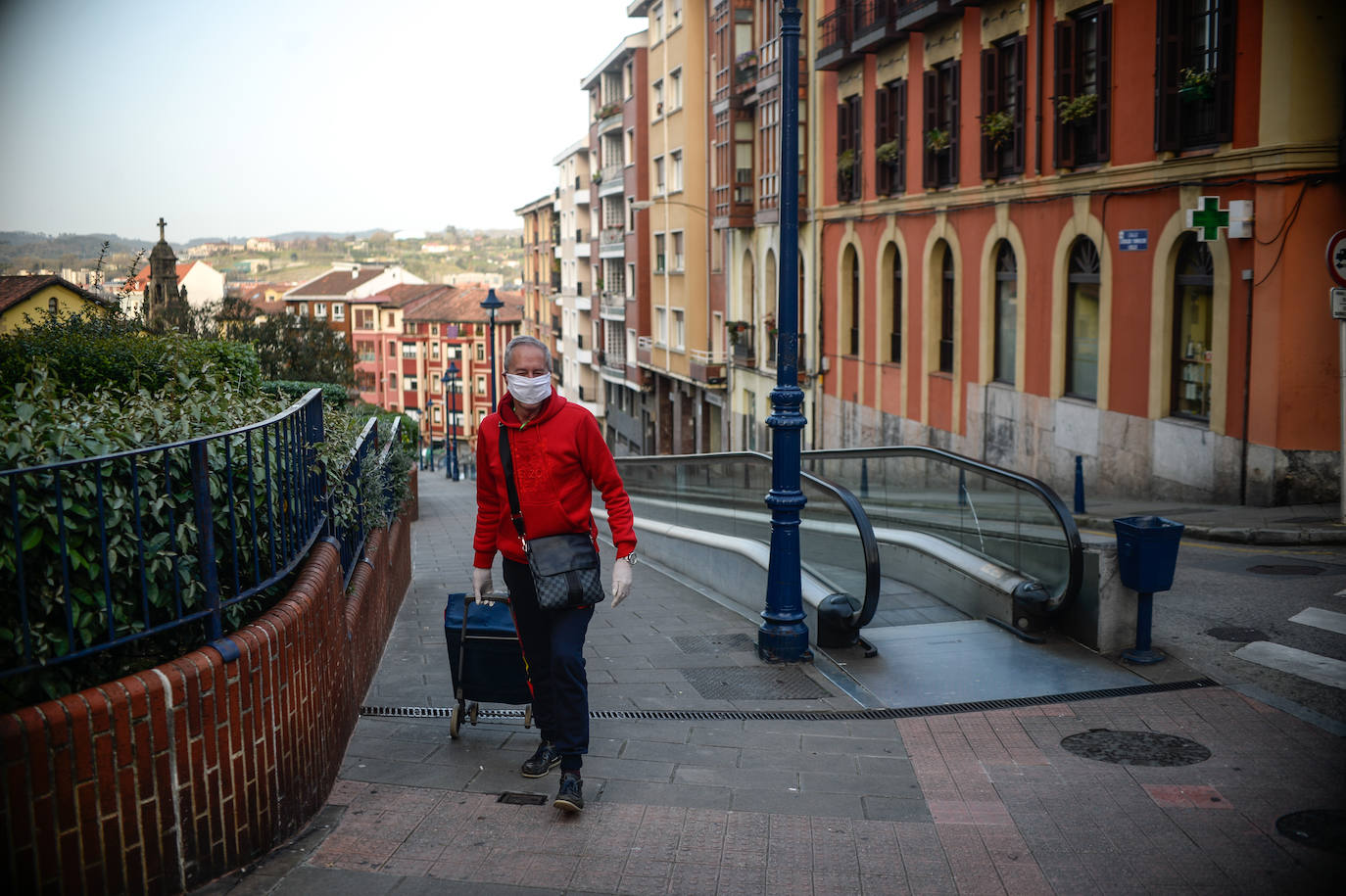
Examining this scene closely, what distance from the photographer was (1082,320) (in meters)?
21.3

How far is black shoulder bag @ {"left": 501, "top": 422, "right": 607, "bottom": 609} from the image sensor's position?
5.43 m

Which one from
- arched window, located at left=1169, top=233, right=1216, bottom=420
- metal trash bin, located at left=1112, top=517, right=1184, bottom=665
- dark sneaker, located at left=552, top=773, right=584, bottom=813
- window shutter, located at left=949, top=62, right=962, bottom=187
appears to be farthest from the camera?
window shutter, located at left=949, top=62, right=962, bottom=187

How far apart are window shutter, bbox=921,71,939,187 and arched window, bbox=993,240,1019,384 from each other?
3146 millimetres

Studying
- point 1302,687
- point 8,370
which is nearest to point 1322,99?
point 1302,687

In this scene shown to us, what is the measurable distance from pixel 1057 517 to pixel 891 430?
2096cm

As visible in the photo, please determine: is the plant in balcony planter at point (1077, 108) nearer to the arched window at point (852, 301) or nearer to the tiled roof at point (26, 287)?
the arched window at point (852, 301)

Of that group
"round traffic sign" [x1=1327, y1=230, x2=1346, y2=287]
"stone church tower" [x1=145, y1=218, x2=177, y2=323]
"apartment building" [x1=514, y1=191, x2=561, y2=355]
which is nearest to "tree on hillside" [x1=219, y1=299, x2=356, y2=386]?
"stone church tower" [x1=145, y1=218, x2=177, y2=323]

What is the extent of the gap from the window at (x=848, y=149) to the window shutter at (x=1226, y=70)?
14767 millimetres

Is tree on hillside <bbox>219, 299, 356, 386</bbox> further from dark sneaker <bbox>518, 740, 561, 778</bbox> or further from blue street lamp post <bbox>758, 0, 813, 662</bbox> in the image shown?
dark sneaker <bbox>518, 740, 561, 778</bbox>

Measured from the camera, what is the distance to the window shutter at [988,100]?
23438 mm

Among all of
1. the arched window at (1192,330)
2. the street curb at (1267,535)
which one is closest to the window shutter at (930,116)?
the arched window at (1192,330)

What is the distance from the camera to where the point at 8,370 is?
7875mm

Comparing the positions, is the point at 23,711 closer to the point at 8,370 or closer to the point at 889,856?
the point at 889,856

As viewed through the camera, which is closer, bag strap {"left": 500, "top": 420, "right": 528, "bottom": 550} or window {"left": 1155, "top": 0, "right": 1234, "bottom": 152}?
bag strap {"left": 500, "top": 420, "right": 528, "bottom": 550}
